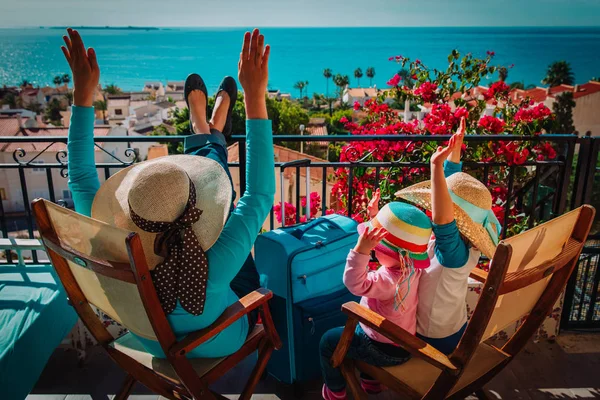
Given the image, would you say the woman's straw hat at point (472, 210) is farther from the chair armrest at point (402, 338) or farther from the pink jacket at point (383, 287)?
the chair armrest at point (402, 338)

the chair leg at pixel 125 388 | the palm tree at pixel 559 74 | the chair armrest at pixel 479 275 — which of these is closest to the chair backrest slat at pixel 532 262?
the chair armrest at pixel 479 275

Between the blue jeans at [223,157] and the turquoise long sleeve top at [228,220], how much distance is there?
252 mm

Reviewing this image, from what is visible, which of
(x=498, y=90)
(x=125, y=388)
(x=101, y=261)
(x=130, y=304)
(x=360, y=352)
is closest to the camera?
(x=101, y=261)

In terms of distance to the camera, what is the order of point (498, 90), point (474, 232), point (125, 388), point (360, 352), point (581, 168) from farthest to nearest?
1. point (498, 90)
2. point (581, 168)
3. point (125, 388)
4. point (360, 352)
5. point (474, 232)

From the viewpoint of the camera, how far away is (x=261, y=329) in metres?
1.71

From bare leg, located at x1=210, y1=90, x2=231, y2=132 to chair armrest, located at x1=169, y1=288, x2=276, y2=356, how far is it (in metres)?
1.09

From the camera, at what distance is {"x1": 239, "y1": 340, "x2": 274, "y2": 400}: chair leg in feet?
5.51

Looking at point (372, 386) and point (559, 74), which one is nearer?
point (372, 386)

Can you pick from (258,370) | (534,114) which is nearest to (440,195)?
(258,370)

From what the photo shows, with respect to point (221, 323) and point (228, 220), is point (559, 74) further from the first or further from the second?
point (221, 323)

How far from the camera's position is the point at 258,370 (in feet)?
5.53

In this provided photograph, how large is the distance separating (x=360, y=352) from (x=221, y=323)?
1.75ft

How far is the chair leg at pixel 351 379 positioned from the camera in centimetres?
162

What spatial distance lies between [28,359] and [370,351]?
3.98ft
